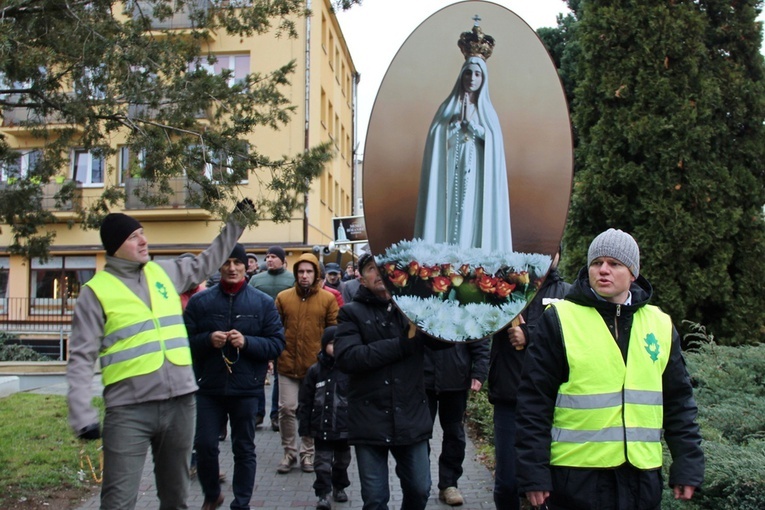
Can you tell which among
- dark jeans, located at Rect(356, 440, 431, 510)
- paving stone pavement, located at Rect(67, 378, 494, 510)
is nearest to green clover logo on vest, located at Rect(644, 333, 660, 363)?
dark jeans, located at Rect(356, 440, 431, 510)

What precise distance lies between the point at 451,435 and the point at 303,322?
199 centimetres

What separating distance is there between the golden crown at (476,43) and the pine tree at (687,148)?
624 cm

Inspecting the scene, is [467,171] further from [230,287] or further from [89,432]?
[230,287]

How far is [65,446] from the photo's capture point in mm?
8000

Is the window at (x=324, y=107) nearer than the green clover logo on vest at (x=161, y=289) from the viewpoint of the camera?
No

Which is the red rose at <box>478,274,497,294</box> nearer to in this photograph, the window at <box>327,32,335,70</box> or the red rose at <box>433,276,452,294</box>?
the red rose at <box>433,276,452,294</box>

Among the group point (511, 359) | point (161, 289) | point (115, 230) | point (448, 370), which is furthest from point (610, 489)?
point (448, 370)

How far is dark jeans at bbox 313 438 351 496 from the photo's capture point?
6.30m

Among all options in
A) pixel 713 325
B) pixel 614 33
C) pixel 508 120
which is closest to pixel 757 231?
pixel 713 325

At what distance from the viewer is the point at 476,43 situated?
357 cm

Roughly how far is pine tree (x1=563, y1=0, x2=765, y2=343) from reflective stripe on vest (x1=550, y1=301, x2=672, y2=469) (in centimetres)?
620

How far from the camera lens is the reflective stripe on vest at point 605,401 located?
3.29 meters

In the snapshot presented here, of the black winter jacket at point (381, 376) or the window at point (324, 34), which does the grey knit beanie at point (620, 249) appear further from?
the window at point (324, 34)

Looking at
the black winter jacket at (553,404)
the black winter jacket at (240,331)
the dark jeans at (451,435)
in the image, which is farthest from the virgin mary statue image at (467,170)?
the dark jeans at (451,435)
